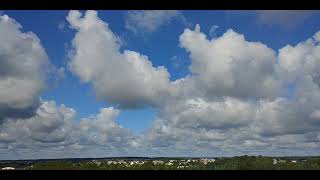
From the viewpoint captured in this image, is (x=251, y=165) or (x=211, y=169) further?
(x=251, y=165)

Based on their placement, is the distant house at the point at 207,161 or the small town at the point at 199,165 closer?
the small town at the point at 199,165

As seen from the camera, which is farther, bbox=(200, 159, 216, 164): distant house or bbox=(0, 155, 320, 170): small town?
bbox=(200, 159, 216, 164): distant house
